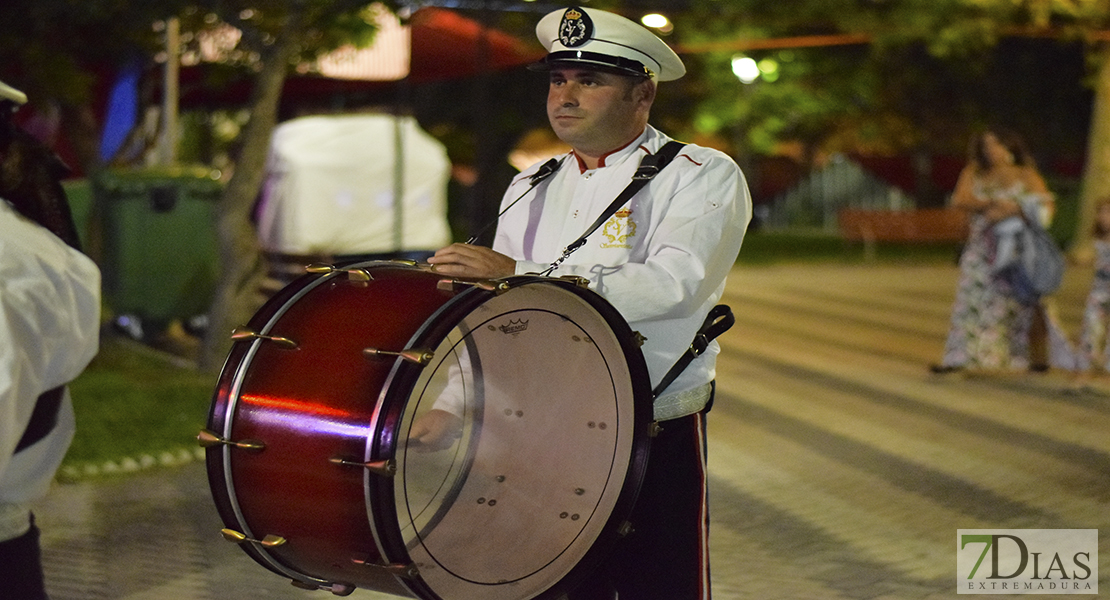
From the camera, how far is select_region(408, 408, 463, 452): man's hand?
2.92m

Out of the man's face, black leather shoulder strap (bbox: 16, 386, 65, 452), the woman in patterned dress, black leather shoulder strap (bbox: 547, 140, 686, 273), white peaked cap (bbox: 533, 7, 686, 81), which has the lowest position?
the woman in patterned dress

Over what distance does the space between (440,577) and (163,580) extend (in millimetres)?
2722

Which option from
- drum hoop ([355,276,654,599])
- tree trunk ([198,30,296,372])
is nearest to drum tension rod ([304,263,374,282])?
drum hoop ([355,276,654,599])

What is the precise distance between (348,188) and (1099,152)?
15.0m

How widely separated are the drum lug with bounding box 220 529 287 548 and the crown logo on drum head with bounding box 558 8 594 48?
123 cm

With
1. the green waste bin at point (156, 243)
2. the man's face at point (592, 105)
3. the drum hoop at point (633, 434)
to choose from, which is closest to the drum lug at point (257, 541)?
the drum hoop at point (633, 434)

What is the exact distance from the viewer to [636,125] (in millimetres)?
3174

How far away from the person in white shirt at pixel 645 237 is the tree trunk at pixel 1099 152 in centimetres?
2093

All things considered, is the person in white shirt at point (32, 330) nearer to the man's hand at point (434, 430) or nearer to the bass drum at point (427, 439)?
the bass drum at point (427, 439)

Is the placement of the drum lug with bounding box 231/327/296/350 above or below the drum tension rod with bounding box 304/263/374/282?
below

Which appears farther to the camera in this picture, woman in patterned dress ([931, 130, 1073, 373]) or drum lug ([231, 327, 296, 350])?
woman in patterned dress ([931, 130, 1073, 373])

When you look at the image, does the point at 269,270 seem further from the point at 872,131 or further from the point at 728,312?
the point at 872,131

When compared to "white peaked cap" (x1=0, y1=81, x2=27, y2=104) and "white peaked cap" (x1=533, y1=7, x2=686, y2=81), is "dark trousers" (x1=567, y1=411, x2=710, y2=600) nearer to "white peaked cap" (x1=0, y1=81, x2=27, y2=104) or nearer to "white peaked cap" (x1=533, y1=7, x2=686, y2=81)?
"white peaked cap" (x1=533, y1=7, x2=686, y2=81)

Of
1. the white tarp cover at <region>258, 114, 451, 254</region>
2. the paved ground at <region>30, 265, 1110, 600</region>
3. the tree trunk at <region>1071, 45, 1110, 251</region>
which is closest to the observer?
the paved ground at <region>30, 265, 1110, 600</region>
